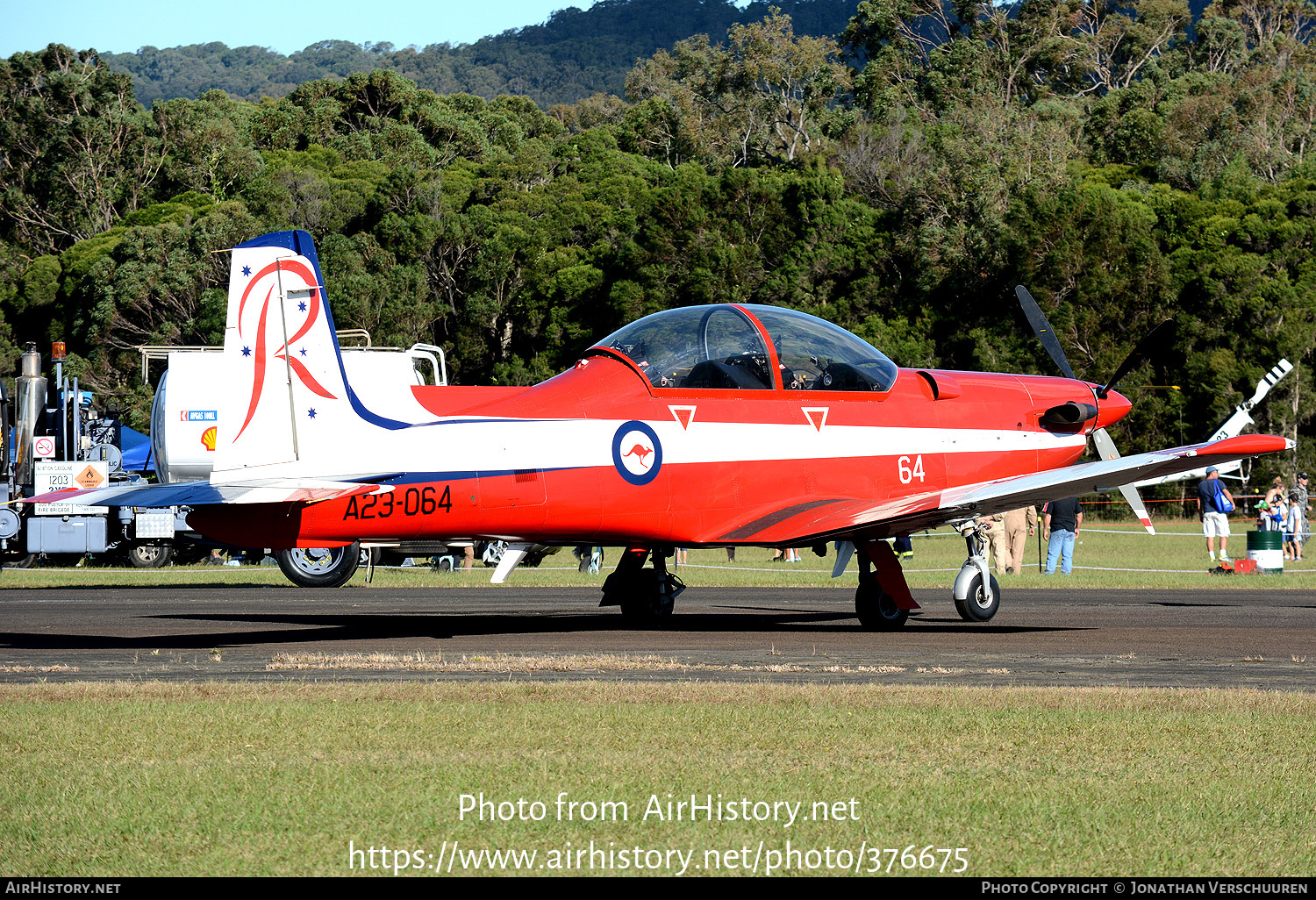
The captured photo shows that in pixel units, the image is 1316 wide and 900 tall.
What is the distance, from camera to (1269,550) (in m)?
23.9

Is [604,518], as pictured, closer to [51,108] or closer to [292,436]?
[292,436]

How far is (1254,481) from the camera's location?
51.2 metres

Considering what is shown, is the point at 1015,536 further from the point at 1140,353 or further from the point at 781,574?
the point at 1140,353

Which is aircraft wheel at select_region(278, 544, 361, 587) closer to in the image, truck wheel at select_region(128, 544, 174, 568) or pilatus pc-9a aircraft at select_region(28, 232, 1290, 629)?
truck wheel at select_region(128, 544, 174, 568)

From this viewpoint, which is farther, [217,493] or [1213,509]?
[1213,509]

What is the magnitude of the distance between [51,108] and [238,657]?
8228cm

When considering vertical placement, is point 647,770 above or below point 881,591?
above

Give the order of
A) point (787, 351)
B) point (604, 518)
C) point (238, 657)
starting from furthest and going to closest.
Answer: point (787, 351) < point (604, 518) < point (238, 657)

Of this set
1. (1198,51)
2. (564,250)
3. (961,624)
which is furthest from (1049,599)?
(1198,51)

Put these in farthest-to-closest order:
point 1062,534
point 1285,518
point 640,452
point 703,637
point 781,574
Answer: point 1285,518, point 781,574, point 1062,534, point 703,637, point 640,452

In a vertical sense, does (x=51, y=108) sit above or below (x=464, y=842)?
above

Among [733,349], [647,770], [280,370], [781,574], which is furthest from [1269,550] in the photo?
[647,770]

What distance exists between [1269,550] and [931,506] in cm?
1339

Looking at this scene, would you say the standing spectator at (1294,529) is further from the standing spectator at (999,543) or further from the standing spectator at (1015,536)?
the standing spectator at (999,543)
